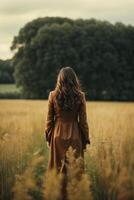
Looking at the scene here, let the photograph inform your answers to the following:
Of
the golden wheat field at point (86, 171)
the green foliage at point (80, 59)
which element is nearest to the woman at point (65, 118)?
the golden wheat field at point (86, 171)

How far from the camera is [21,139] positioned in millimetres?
8695

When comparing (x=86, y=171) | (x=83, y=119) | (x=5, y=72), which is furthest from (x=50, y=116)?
(x=5, y=72)

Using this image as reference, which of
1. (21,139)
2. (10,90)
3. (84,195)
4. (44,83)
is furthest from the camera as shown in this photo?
(10,90)

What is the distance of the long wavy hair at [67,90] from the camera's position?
664 cm

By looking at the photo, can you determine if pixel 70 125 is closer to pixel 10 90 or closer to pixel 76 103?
pixel 76 103

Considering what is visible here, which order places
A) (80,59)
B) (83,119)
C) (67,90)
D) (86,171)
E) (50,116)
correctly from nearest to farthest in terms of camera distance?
(67,90) < (83,119) < (50,116) < (86,171) < (80,59)

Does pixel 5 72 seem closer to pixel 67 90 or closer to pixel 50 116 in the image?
pixel 50 116

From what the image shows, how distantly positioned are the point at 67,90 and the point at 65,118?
13.8 inches

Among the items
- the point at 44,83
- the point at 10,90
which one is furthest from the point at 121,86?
the point at 10,90

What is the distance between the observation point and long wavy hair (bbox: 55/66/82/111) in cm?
664

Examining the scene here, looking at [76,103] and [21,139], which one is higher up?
[76,103]

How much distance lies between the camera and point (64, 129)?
6805mm

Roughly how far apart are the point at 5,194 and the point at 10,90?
195 ft

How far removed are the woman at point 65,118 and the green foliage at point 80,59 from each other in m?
43.3
